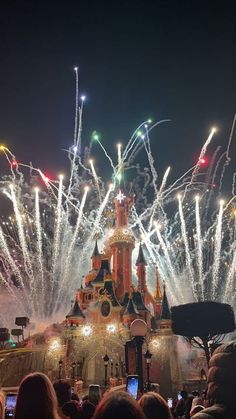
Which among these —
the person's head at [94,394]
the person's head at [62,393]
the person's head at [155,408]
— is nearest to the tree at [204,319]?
the person's head at [94,394]

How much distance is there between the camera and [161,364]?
3788 centimetres

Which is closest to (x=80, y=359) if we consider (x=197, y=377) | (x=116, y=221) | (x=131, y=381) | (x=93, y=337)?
(x=93, y=337)

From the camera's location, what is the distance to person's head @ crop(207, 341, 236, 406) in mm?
3934

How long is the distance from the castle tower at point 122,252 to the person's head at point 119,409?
4576cm

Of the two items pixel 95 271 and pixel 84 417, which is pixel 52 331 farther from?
pixel 84 417

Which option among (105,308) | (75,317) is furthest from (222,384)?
(75,317)

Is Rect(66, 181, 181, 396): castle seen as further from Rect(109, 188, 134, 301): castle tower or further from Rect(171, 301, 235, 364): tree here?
Rect(171, 301, 235, 364): tree

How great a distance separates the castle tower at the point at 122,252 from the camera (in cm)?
4922

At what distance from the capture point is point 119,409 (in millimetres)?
2617

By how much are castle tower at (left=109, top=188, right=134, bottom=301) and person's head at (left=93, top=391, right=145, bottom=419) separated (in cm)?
4576

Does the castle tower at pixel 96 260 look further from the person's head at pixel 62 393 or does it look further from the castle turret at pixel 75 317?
the person's head at pixel 62 393

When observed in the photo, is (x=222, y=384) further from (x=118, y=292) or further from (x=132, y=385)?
(x=118, y=292)

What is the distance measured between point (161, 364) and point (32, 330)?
97.7ft

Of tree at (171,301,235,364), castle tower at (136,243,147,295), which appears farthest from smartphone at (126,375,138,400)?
castle tower at (136,243,147,295)
